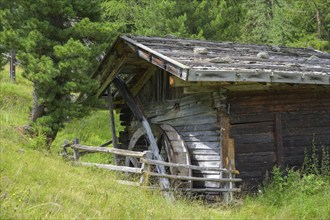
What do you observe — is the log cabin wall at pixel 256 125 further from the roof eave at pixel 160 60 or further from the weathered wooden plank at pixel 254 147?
the roof eave at pixel 160 60

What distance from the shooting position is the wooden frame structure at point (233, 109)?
24.6 ft

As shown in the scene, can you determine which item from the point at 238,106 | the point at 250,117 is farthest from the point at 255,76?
the point at 250,117

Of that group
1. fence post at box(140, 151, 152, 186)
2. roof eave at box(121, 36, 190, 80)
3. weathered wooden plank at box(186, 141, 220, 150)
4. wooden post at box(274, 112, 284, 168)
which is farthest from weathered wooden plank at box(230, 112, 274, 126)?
fence post at box(140, 151, 152, 186)

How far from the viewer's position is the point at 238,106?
27.0 feet

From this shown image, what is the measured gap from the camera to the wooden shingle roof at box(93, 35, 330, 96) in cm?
687

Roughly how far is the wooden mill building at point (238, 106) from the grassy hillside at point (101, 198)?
92 centimetres

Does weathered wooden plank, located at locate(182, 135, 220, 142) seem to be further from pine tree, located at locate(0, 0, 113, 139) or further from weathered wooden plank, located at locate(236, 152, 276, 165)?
pine tree, located at locate(0, 0, 113, 139)

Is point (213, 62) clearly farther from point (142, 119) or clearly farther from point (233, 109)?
point (142, 119)

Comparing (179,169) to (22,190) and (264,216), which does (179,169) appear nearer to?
(264,216)

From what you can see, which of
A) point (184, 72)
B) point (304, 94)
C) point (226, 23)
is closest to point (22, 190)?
point (184, 72)

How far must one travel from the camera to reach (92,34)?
995 centimetres

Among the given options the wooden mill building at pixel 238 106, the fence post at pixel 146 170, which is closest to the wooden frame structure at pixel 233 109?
the wooden mill building at pixel 238 106

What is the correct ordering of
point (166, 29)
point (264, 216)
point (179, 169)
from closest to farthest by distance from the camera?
1. point (264, 216)
2. point (179, 169)
3. point (166, 29)

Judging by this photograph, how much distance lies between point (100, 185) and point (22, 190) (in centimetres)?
172
